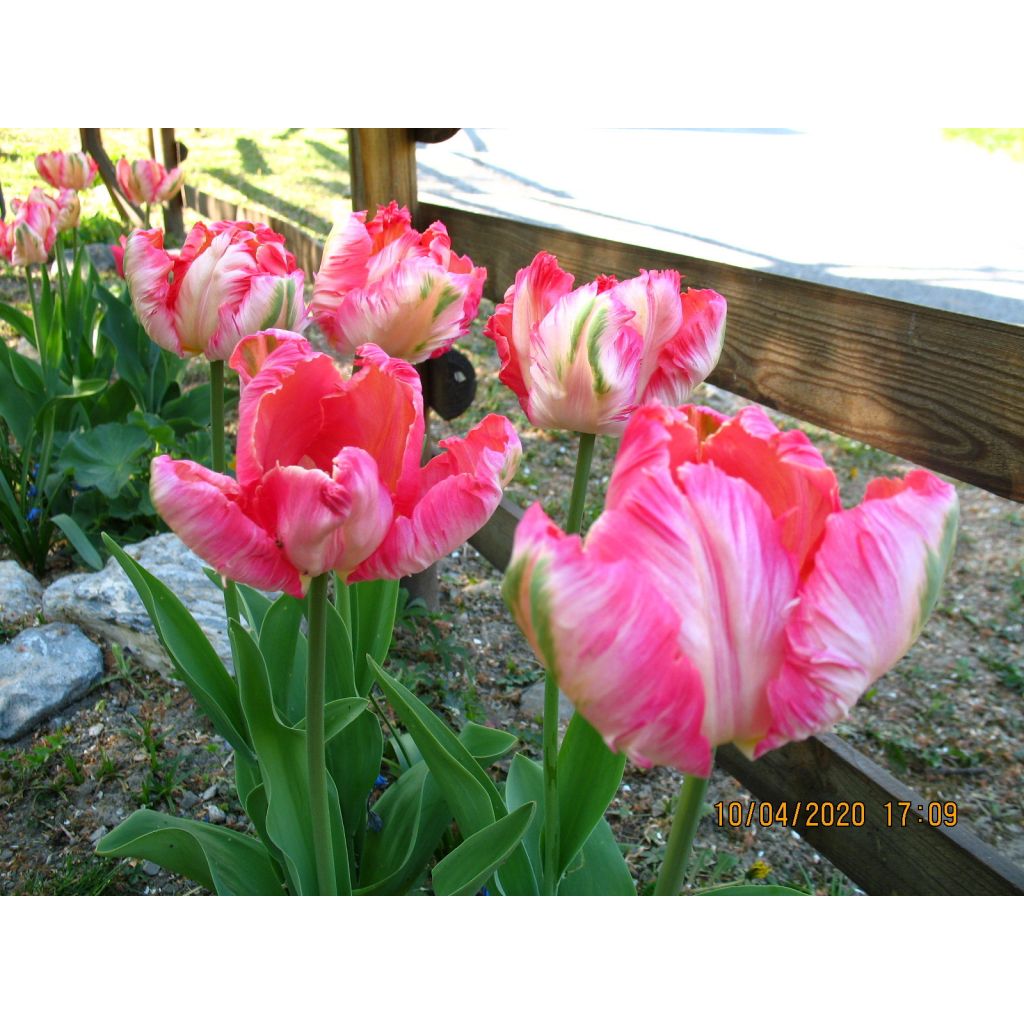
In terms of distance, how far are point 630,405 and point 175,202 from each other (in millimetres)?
5643

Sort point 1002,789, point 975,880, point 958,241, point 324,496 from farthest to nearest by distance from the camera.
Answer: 1. point 958,241
2. point 1002,789
3. point 975,880
4. point 324,496

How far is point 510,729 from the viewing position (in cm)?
202

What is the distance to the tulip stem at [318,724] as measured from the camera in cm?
67

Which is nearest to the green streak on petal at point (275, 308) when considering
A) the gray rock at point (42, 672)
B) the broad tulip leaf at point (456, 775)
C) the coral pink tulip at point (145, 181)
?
the broad tulip leaf at point (456, 775)

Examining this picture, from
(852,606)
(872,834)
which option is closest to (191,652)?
(852,606)

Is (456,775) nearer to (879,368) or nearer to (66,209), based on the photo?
(879,368)

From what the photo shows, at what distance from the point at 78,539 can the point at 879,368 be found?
1772mm

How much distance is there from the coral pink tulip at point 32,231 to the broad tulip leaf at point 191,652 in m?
1.70

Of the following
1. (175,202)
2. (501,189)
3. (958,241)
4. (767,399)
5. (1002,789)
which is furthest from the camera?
(175,202)

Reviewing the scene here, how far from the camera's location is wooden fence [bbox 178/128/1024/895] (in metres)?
1.16

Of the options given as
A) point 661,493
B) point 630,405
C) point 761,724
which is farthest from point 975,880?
point 661,493

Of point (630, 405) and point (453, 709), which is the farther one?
point (453, 709)

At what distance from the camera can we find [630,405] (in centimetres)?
85

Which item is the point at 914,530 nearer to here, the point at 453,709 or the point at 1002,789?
the point at 453,709
